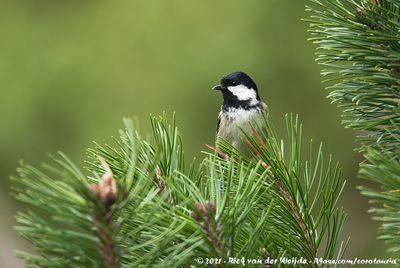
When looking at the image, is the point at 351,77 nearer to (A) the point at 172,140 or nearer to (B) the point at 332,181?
(B) the point at 332,181

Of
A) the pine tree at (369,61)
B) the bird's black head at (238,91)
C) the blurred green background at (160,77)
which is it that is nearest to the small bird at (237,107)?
the bird's black head at (238,91)

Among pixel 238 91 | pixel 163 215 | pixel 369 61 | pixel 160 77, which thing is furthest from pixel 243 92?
pixel 163 215

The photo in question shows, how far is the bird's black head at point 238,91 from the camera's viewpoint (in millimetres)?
2834

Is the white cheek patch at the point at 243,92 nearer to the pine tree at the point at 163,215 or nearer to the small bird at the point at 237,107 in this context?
the small bird at the point at 237,107

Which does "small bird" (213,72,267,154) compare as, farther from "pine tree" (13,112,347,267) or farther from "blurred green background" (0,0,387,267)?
"pine tree" (13,112,347,267)

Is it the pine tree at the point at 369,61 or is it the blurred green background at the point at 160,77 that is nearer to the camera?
the pine tree at the point at 369,61

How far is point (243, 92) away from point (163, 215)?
82.0 inches

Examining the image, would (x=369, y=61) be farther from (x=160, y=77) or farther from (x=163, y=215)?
(x=160, y=77)

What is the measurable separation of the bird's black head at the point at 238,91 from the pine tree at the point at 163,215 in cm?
163

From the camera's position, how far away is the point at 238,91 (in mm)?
2881

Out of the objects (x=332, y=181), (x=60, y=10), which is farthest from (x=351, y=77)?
(x=60, y=10)

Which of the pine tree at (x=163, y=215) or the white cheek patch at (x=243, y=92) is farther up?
the white cheek patch at (x=243, y=92)

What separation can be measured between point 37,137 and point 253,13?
188cm

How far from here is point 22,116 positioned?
14.7 feet
